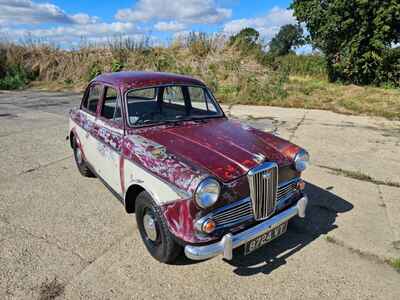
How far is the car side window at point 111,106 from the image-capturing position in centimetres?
353

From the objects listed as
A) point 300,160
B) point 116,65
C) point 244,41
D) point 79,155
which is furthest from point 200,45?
point 300,160

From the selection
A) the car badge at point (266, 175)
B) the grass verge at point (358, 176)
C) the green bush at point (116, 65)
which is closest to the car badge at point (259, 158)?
the car badge at point (266, 175)

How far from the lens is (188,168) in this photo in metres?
2.49

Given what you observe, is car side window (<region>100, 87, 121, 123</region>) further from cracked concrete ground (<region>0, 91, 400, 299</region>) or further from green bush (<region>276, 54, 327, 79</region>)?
green bush (<region>276, 54, 327, 79</region>)

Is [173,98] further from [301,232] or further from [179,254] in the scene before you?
[301,232]

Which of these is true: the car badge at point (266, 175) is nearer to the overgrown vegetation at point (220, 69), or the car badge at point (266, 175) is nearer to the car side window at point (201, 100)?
the car side window at point (201, 100)

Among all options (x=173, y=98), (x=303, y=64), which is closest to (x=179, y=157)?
(x=173, y=98)

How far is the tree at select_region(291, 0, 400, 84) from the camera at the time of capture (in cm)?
1454

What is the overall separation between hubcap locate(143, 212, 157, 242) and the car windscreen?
107 cm

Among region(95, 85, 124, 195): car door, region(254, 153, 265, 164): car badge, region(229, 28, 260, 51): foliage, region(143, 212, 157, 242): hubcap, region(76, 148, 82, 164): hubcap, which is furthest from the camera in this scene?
region(229, 28, 260, 51): foliage

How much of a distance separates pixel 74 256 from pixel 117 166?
1.00 m

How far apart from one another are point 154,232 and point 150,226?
7 centimetres

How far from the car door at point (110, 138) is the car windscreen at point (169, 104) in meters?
0.19

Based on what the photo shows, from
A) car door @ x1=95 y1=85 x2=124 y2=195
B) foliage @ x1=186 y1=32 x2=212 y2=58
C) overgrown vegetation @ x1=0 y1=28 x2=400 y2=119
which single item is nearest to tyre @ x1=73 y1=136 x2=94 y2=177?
car door @ x1=95 y1=85 x2=124 y2=195
